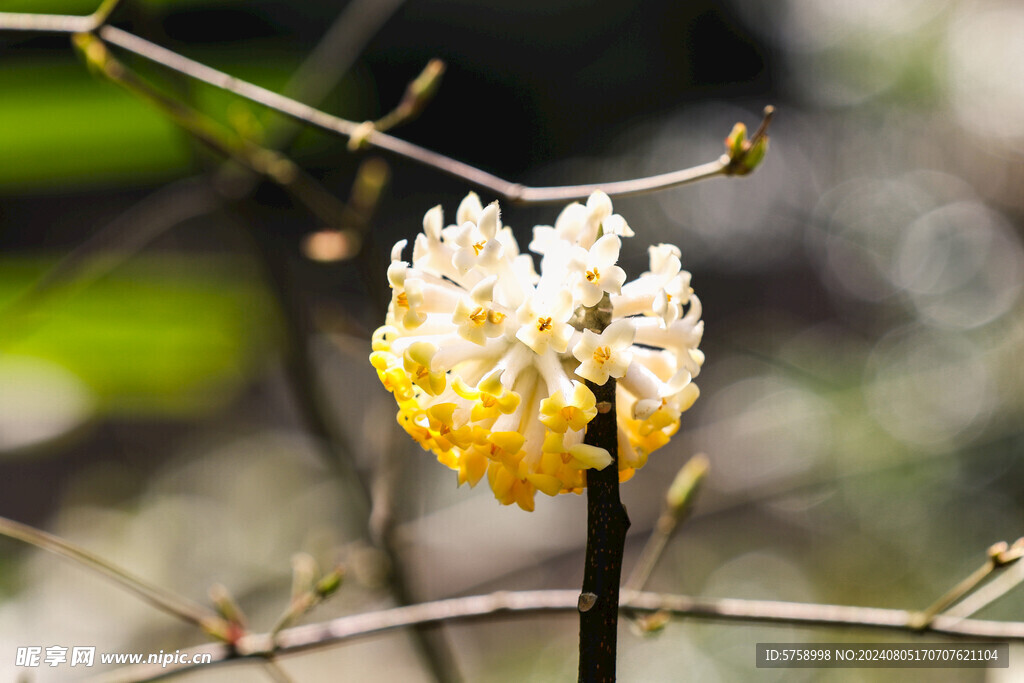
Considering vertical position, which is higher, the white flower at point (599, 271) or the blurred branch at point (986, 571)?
the white flower at point (599, 271)

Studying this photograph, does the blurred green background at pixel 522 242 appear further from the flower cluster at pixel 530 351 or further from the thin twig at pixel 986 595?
the flower cluster at pixel 530 351

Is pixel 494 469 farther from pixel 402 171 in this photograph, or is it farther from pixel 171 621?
pixel 402 171

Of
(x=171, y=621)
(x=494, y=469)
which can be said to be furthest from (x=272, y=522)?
(x=494, y=469)

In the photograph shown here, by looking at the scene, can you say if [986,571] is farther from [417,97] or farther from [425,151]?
[417,97]

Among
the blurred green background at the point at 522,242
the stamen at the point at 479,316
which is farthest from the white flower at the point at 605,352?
the blurred green background at the point at 522,242

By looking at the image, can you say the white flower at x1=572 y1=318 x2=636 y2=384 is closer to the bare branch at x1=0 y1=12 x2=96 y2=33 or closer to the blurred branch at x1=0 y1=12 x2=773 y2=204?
the blurred branch at x1=0 y1=12 x2=773 y2=204

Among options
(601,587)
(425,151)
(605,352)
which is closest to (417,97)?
(425,151)
